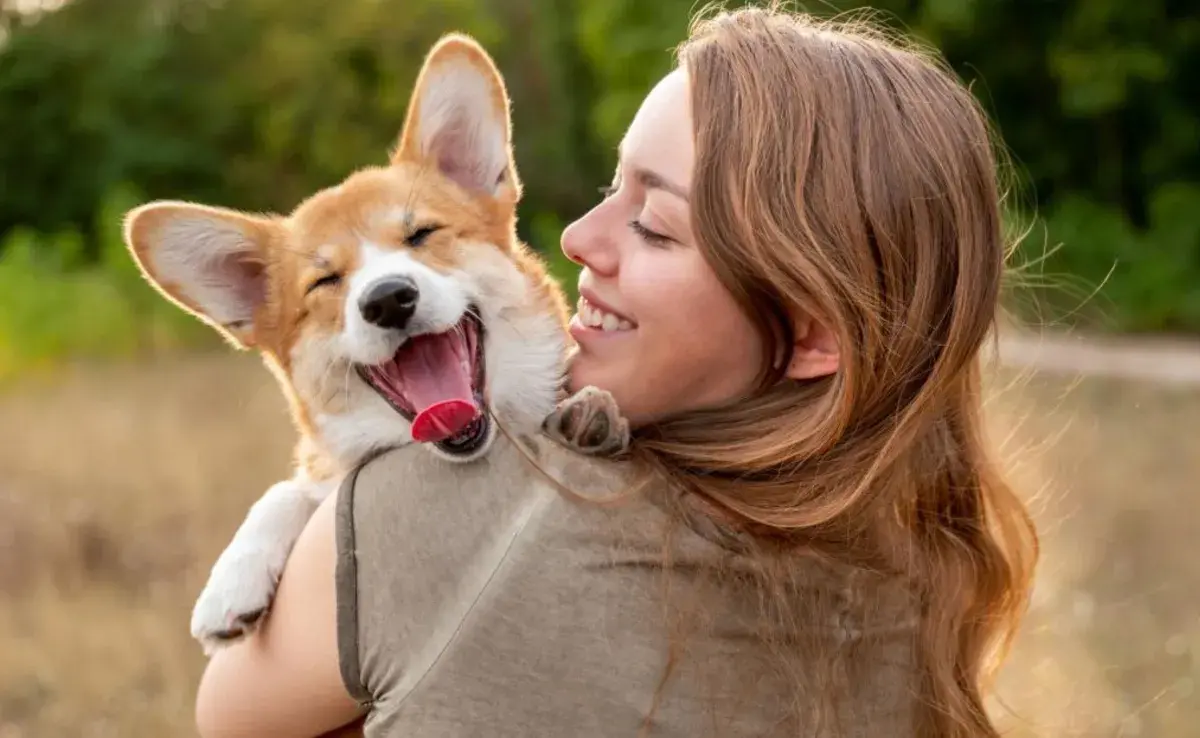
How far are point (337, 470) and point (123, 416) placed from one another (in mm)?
6995

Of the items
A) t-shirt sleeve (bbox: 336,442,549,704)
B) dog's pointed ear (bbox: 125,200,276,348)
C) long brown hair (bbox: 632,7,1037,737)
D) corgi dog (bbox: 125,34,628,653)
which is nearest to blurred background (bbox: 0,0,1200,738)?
long brown hair (bbox: 632,7,1037,737)

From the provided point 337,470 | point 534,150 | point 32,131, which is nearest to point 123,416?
point 337,470

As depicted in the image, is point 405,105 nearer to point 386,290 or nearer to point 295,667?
point 386,290

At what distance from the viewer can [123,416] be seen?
8.69 meters

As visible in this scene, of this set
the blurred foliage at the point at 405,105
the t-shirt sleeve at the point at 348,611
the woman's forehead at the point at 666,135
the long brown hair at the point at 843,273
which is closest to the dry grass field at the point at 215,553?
the long brown hair at the point at 843,273

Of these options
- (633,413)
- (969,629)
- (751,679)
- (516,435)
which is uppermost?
(516,435)

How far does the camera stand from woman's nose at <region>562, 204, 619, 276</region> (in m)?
1.96

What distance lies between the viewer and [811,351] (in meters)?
1.91

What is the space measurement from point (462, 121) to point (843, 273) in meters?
1.07

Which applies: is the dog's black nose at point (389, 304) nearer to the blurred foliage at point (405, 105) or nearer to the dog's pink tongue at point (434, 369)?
the dog's pink tongue at point (434, 369)

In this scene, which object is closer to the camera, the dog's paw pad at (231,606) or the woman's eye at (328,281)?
the dog's paw pad at (231,606)

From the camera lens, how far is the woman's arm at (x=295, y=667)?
1.60 meters

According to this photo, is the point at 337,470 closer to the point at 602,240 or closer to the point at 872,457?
the point at 602,240

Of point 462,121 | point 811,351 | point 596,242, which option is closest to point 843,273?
point 811,351
